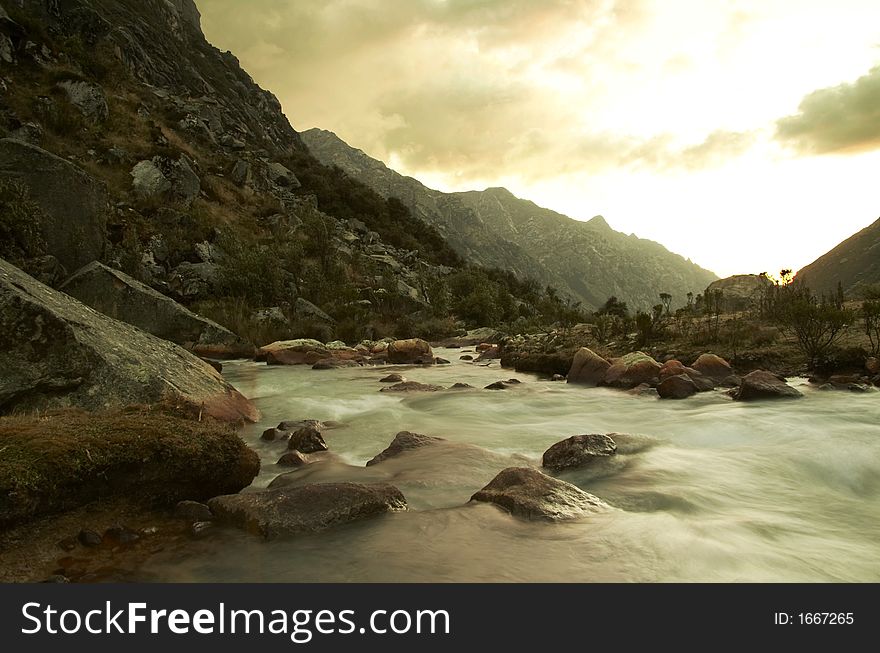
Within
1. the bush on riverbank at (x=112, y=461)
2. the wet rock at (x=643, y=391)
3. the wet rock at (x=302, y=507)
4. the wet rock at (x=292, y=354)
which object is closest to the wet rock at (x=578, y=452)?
the wet rock at (x=302, y=507)

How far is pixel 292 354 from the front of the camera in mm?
17219

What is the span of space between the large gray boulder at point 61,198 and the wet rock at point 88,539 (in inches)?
632

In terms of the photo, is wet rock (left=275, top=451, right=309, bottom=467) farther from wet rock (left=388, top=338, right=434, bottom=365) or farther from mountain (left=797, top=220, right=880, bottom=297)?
mountain (left=797, top=220, right=880, bottom=297)

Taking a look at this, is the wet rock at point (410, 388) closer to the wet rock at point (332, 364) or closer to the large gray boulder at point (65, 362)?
the wet rock at point (332, 364)

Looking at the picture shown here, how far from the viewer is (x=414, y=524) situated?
12.6ft

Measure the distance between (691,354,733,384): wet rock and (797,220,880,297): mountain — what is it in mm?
69763

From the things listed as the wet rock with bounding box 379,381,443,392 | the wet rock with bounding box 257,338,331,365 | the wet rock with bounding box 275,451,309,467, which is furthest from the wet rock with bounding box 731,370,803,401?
the wet rock with bounding box 257,338,331,365

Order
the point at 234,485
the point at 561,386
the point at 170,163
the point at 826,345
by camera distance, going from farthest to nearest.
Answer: the point at 170,163 < the point at 561,386 < the point at 826,345 < the point at 234,485
